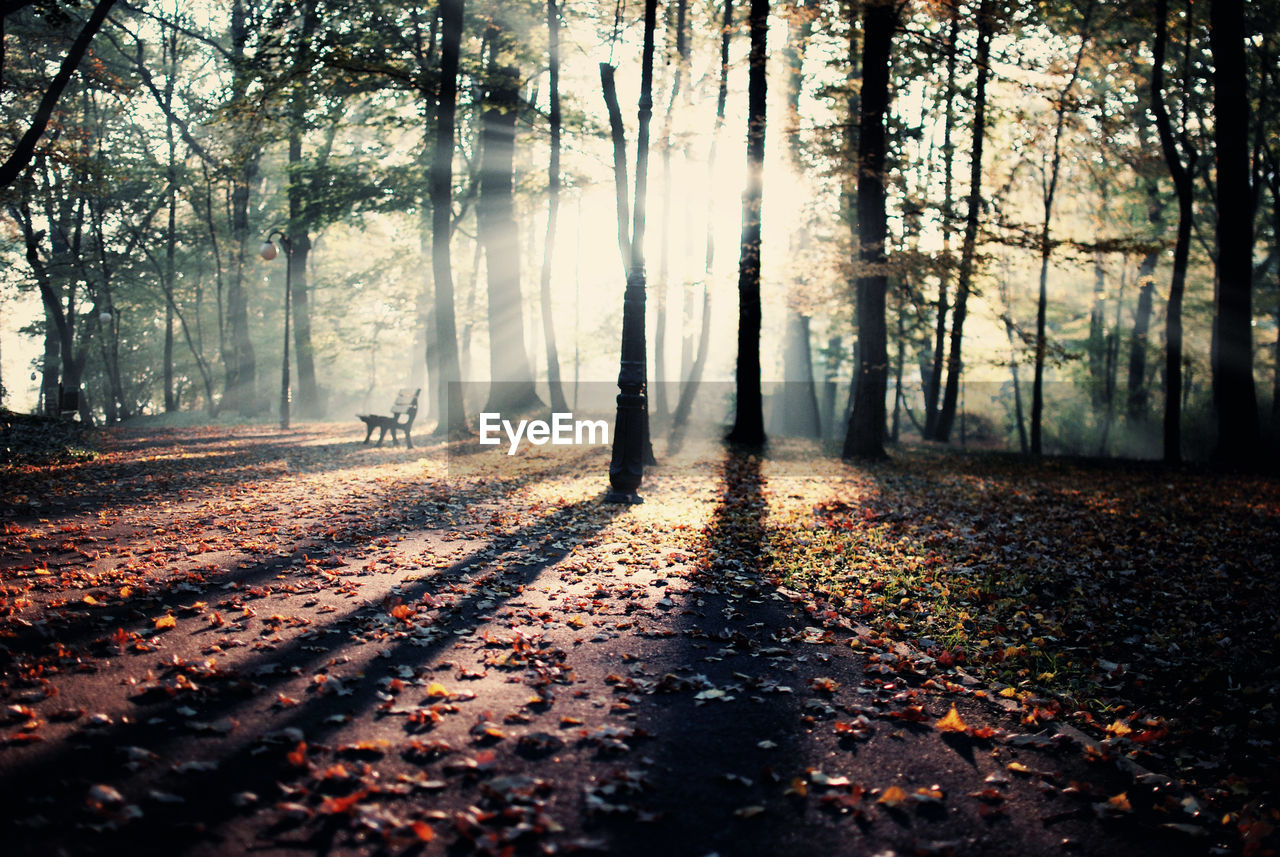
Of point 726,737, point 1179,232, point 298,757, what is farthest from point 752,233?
point 298,757

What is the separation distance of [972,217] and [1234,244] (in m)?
4.54

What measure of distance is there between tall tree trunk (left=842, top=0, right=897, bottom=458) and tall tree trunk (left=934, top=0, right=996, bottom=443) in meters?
1.62

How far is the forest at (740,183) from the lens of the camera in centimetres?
1526

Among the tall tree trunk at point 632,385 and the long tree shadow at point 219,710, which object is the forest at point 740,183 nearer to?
the tall tree trunk at point 632,385

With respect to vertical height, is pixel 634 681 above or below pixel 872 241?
below

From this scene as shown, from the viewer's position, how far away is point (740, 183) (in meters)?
18.5

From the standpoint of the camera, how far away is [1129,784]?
3.69 meters

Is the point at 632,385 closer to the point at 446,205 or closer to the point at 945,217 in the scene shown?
the point at 945,217

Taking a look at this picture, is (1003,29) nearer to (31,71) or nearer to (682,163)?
(682,163)

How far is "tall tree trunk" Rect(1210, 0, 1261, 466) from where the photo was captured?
13.8 meters

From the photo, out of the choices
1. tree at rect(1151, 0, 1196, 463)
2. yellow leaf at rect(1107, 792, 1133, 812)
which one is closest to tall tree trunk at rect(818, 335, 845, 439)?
tree at rect(1151, 0, 1196, 463)

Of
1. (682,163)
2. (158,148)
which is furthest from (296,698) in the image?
(158,148)

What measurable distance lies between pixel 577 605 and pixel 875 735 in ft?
8.85

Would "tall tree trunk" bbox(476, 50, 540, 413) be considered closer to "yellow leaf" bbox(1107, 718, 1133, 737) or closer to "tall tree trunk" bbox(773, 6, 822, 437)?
"tall tree trunk" bbox(773, 6, 822, 437)
